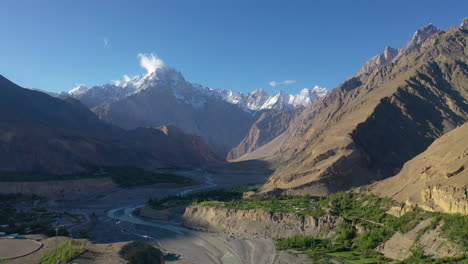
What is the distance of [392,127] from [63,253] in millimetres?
88087

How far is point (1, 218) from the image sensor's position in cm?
5712

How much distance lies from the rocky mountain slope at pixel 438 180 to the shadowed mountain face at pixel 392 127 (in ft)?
70.2

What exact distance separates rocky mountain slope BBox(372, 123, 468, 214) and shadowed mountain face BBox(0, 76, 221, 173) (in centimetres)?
9886

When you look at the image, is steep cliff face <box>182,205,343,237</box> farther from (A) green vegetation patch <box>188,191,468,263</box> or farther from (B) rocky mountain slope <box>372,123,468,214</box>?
(B) rocky mountain slope <box>372,123,468,214</box>

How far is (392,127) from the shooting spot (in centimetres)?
9525

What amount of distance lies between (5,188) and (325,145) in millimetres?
73472

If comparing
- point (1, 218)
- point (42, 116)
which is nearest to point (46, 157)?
point (42, 116)

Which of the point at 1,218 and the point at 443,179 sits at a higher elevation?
the point at 443,179

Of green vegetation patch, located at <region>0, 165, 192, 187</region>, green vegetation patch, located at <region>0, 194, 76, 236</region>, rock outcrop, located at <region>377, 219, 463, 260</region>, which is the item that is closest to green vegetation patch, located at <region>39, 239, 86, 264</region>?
green vegetation patch, located at <region>0, 194, 76, 236</region>

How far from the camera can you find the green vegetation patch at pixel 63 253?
77.0 feet

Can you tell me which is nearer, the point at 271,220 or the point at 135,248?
the point at 135,248

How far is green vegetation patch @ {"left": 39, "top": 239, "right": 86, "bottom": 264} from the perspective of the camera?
77.0 ft

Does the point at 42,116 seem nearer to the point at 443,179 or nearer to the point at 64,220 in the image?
the point at 64,220

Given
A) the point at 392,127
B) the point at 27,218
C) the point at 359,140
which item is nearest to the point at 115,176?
the point at 27,218
